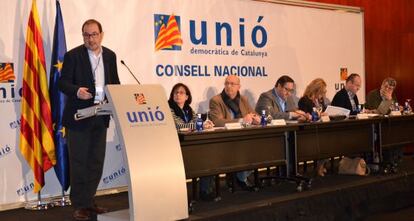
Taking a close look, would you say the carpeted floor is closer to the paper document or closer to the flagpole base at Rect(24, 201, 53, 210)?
the flagpole base at Rect(24, 201, 53, 210)

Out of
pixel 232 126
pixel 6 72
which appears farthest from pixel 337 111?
pixel 6 72

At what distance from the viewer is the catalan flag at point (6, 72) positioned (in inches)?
181

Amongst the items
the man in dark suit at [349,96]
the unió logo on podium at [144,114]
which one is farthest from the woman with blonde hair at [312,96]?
the unió logo on podium at [144,114]

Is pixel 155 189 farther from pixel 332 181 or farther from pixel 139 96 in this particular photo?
pixel 332 181

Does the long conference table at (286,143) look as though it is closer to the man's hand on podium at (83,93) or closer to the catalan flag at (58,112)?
the man's hand on podium at (83,93)

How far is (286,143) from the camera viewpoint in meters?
4.96

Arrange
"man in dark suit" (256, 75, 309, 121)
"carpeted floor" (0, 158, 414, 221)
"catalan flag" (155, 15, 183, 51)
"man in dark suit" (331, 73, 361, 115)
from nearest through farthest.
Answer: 1. "carpeted floor" (0, 158, 414, 221)
2. "man in dark suit" (256, 75, 309, 121)
3. "catalan flag" (155, 15, 183, 51)
4. "man in dark suit" (331, 73, 361, 115)

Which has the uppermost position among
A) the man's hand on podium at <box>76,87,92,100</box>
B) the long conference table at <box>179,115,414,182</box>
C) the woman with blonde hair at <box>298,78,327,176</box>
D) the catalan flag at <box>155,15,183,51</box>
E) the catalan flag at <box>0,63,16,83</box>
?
the catalan flag at <box>155,15,183,51</box>

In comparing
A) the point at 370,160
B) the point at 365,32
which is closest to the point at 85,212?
the point at 370,160

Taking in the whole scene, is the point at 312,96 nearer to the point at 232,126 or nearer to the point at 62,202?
the point at 232,126

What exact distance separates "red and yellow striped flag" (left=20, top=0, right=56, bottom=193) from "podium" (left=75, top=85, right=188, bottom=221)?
1218 millimetres

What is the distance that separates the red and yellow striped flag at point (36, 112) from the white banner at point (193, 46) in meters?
0.13

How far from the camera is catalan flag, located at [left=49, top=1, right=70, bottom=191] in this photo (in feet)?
15.3

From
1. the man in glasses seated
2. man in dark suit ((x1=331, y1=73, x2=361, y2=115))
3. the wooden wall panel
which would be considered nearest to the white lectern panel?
man in dark suit ((x1=331, y1=73, x2=361, y2=115))
